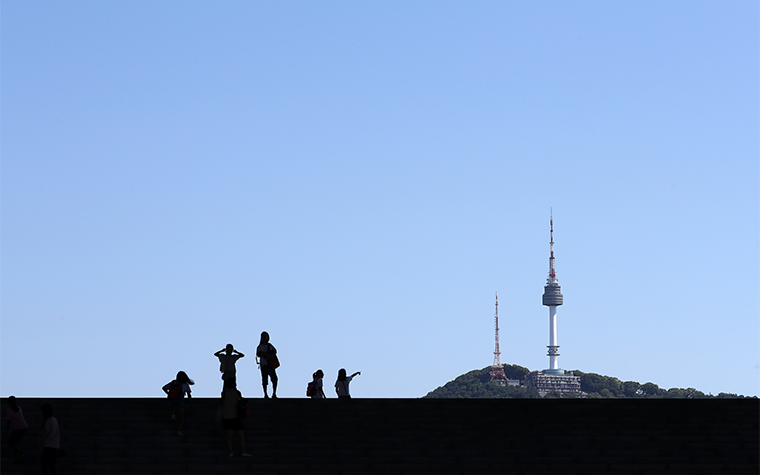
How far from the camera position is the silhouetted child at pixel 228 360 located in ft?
69.9

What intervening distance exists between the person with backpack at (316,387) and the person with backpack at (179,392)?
4219 millimetres
